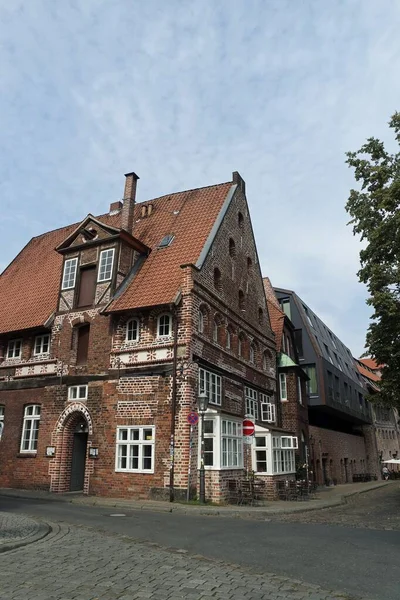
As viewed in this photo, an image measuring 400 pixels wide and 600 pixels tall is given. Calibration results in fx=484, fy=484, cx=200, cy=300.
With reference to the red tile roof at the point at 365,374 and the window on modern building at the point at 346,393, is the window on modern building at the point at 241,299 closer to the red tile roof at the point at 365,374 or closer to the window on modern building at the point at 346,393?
the window on modern building at the point at 346,393

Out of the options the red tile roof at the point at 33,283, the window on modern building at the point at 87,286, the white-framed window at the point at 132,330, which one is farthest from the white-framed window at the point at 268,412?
the red tile roof at the point at 33,283

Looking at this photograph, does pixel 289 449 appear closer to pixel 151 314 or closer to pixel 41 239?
pixel 151 314

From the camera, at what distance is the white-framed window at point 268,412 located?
2497 cm

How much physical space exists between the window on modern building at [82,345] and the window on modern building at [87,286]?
1095mm

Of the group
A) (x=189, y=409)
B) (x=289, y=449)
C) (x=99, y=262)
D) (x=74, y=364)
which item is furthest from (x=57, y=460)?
(x=289, y=449)

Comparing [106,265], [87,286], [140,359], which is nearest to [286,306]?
[106,265]

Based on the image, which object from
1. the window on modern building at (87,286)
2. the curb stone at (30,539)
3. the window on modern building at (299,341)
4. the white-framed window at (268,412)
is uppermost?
the window on modern building at (299,341)

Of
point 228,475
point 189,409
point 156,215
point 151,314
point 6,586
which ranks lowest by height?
point 6,586

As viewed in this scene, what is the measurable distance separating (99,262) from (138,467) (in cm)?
883

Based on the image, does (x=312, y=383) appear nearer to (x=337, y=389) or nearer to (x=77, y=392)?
(x=337, y=389)

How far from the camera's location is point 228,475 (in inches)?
677

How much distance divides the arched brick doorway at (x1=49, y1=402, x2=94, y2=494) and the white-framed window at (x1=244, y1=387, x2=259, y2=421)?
759cm

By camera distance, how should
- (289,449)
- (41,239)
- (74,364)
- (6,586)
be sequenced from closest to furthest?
(6,586), (74,364), (289,449), (41,239)

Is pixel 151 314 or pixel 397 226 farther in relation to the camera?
pixel 151 314
